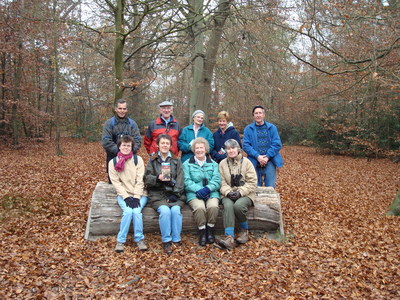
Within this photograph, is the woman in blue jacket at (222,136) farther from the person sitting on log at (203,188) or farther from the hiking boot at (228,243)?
the hiking boot at (228,243)

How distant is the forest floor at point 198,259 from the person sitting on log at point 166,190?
0.29 meters

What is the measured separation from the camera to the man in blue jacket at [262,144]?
546cm

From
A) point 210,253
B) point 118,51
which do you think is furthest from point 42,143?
point 210,253

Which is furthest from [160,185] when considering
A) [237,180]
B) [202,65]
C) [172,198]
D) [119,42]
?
[202,65]

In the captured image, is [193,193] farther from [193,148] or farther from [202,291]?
[202,291]

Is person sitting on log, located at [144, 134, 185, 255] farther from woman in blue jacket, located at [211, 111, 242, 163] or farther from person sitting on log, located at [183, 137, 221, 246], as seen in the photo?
woman in blue jacket, located at [211, 111, 242, 163]

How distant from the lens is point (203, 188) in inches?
188

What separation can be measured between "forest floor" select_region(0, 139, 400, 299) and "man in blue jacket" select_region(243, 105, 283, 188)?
3.58ft

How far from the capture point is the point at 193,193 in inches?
191

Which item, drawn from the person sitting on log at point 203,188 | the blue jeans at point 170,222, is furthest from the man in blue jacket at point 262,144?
the blue jeans at point 170,222

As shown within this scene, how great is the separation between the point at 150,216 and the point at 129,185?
580 millimetres

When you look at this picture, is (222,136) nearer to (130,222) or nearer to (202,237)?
(202,237)

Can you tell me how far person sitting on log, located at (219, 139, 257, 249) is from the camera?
4723mm

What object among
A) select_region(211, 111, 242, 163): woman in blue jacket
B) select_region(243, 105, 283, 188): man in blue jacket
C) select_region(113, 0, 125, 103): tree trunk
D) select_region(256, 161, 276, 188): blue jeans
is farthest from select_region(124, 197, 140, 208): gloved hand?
select_region(113, 0, 125, 103): tree trunk
